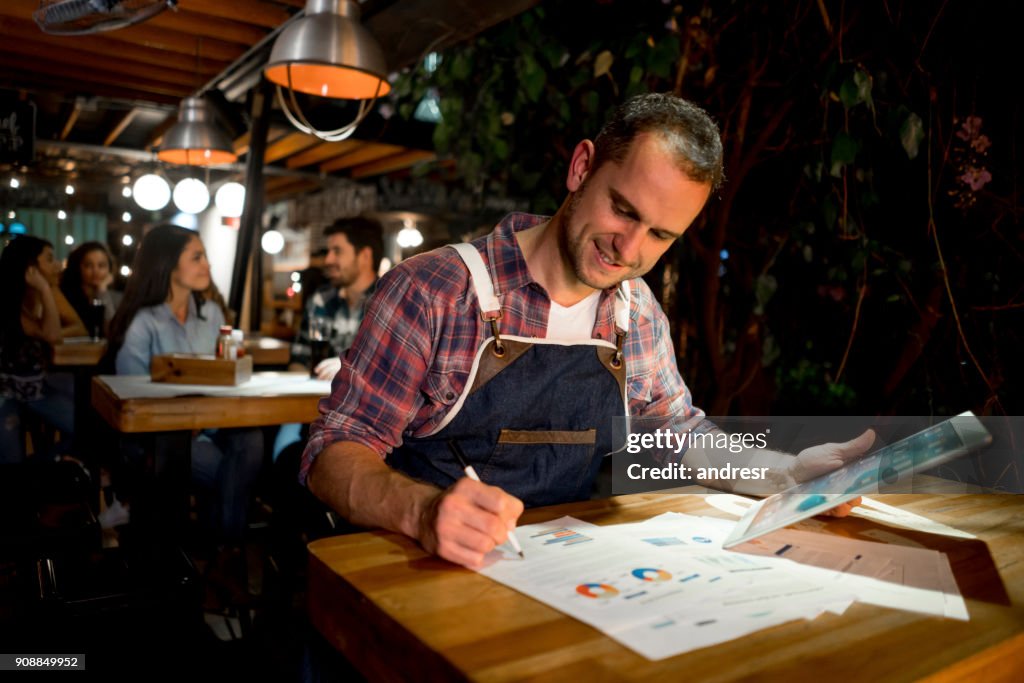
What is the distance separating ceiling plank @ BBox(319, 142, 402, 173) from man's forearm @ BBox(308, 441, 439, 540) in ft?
23.1

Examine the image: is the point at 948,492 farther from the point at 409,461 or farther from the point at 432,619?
the point at 432,619

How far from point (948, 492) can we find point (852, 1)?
1.74 meters

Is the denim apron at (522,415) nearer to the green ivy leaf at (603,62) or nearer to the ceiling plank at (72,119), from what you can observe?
the green ivy leaf at (603,62)

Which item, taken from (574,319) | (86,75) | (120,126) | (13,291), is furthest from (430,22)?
(120,126)

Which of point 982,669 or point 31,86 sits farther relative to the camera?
point 31,86

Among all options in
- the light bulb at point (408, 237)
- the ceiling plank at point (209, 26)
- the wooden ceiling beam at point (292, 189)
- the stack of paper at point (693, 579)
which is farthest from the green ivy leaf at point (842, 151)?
the wooden ceiling beam at point (292, 189)

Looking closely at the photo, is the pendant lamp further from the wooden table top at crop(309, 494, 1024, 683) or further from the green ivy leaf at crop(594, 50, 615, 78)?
the wooden table top at crop(309, 494, 1024, 683)

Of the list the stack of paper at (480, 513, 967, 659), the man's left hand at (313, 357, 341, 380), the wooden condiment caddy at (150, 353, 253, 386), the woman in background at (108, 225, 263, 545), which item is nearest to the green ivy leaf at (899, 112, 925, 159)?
the stack of paper at (480, 513, 967, 659)

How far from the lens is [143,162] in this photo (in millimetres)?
10523

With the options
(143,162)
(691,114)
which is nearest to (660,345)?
(691,114)

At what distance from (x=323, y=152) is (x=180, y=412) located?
7233 millimetres

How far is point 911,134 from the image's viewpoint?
2193 mm

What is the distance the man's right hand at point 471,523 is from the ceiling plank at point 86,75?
21.4ft

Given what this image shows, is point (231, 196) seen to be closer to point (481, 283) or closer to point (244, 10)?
point (244, 10)
